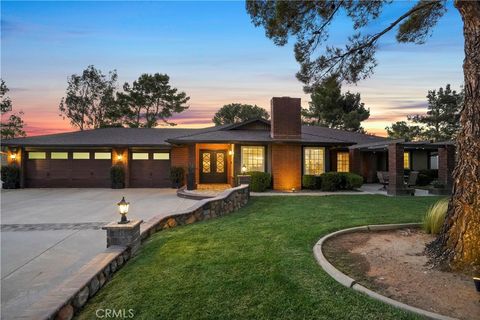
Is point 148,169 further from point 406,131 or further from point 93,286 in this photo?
point 406,131

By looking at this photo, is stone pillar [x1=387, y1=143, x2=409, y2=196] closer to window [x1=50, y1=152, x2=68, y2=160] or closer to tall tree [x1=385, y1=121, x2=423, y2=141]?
window [x1=50, y1=152, x2=68, y2=160]

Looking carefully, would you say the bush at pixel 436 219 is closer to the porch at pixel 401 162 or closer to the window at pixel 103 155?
the porch at pixel 401 162

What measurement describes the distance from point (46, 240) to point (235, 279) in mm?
4713

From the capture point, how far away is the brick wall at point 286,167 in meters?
14.1

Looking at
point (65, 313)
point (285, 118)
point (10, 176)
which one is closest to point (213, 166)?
point (285, 118)

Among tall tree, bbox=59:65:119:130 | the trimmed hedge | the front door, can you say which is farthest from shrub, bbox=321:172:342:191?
tall tree, bbox=59:65:119:130

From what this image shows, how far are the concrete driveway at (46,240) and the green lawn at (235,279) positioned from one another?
0.96 m

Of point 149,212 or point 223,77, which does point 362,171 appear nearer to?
point 223,77

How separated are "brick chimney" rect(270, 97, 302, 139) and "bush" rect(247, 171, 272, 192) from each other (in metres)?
2.47

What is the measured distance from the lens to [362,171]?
17406 millimetres

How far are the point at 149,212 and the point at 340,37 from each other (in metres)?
7.53

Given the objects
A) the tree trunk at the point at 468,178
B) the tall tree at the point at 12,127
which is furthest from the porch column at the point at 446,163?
the tall tree at the point at 12,127

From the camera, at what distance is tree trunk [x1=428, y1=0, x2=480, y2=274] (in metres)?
3.81

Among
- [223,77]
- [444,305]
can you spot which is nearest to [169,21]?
[223,77]
